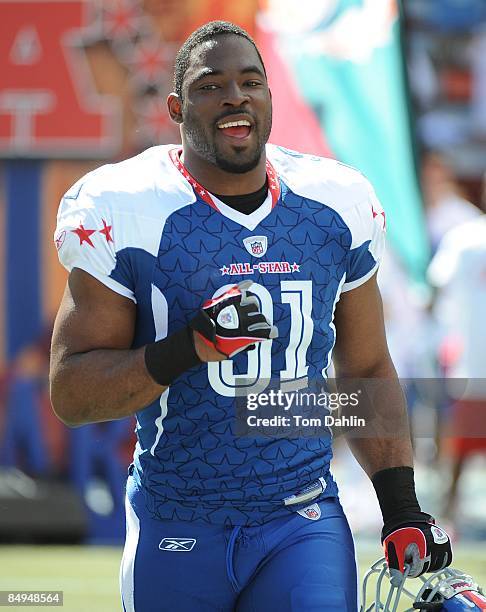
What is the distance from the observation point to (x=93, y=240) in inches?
113

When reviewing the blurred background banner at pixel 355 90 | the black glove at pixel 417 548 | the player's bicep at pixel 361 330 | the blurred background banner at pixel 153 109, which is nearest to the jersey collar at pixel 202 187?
the player's bicep at pixel 361 330

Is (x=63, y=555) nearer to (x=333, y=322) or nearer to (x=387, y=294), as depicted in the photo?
(x=387, y=294)

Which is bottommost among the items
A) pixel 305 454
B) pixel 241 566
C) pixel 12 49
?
pixel 241 566

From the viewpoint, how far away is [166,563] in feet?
9.59

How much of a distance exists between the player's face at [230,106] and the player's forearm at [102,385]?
512 millimetres

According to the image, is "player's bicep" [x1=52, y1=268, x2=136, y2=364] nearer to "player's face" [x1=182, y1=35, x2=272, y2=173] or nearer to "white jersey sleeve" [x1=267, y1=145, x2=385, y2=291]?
"player's face" [x1=182, y1=35, x2=272, y2=173]

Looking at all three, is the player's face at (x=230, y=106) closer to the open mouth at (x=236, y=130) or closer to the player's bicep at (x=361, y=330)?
the open mouth at (x=236, y=130)

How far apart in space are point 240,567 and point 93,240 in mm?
A: 772

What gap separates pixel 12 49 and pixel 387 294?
10.5 ft

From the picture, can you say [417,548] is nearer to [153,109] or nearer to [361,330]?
[361,330]

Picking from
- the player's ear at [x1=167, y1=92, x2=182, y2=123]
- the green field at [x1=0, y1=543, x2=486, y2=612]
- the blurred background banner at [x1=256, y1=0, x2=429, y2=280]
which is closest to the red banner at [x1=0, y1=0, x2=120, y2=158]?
the blurred background banner at [x1=256, y1=0, x2=429, y2=280]

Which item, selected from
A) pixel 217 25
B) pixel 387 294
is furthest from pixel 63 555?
pixel 217 25

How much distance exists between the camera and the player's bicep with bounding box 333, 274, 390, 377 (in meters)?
3.12

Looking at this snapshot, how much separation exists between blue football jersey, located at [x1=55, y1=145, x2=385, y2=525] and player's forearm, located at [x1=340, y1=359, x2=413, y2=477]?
159 millimetres
